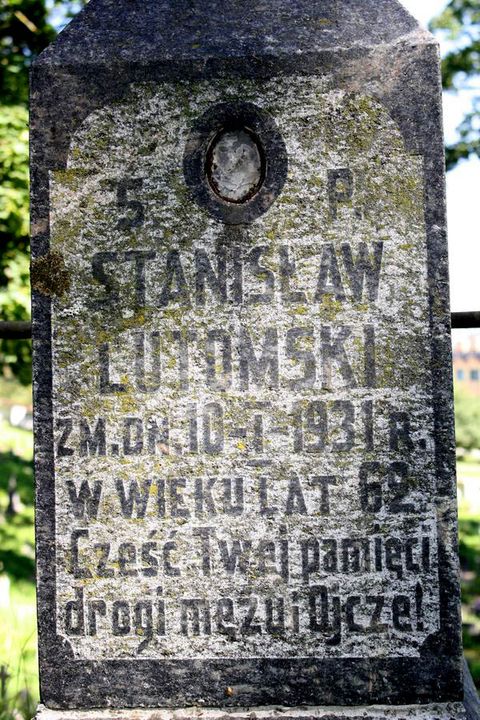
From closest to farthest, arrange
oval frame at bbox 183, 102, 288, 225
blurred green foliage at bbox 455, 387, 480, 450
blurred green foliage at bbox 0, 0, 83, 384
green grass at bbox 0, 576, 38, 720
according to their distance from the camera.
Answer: oval frame at bbox 183, 102, 288, 225, green grass at bbox 0, 576, 38, 720, blurred green foliage at bbox 0, 0, 83, 384, blurred green foliage at bbox 455, 387, 480, 450

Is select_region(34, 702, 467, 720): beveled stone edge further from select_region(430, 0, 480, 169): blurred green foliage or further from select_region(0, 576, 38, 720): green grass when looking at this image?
select_region(430, 0, 480, 169): blurred green foliage

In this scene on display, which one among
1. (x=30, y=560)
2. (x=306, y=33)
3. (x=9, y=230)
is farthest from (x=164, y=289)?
(x=30, y=560)

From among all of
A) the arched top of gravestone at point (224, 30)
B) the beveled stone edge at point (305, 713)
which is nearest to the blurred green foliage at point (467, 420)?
the beveled stone edge at point (305, 713)

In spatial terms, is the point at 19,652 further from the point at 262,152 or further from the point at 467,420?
the point at 467,420

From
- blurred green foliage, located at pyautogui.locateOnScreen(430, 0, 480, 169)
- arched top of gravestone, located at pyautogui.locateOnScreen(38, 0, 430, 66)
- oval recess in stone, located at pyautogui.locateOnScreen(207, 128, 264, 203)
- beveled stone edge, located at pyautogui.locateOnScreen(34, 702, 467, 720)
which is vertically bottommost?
beveled stone edge, located at pyautogui.locateOnScreen(34, 702, 467, 720)

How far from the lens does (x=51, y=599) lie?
1.99m

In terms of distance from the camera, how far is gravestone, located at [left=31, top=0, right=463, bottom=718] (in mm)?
1944

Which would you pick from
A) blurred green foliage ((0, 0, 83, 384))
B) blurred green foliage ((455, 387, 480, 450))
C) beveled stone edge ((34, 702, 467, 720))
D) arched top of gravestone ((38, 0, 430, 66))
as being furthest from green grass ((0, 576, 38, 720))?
blurred green foliage ((455, 387, 480, 450))

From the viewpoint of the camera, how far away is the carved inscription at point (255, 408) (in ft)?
6.40

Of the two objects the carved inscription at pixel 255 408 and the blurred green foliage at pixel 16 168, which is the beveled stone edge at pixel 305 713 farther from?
the blurred green foliage at pixel 16 168

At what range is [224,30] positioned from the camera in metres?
2.05

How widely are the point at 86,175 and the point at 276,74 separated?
599 mm

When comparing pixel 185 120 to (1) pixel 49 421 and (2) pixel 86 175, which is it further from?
(1) pixel 49 421

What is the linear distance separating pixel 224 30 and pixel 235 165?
388 millimetres
